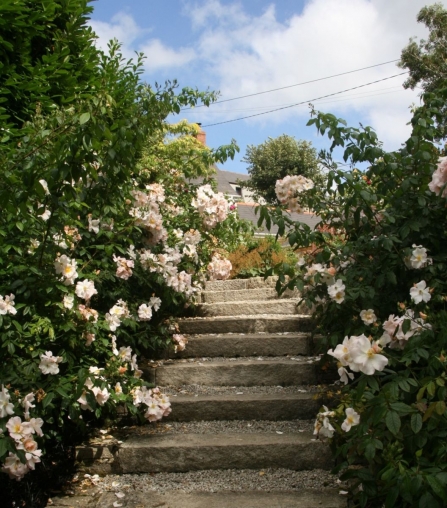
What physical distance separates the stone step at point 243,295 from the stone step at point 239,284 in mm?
313

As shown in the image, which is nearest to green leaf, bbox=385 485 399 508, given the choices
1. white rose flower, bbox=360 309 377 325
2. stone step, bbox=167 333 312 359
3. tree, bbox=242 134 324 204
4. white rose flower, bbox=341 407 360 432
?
white rose flower, bbox=341 407 360 432

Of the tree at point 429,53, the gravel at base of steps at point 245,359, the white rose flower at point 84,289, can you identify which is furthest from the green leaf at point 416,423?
the tree at point 429,53

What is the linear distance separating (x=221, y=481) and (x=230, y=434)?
1.07ft

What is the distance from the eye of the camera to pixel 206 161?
4492 mm

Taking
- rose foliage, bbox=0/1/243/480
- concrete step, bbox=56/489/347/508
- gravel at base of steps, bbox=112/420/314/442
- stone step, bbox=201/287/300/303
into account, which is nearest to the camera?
rose foliage, bbox=0/1/243/480

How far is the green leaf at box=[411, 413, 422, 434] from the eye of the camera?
186cm

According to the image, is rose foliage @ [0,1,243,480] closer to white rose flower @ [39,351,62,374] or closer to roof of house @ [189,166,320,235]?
white rose flower @ [39,351,62,374]

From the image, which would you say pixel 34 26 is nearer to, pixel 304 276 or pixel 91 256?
pixel 91 256

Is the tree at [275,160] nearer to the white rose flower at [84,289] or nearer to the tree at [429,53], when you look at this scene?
the tree at [429,53]

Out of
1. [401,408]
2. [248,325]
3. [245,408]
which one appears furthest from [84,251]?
[401,408]

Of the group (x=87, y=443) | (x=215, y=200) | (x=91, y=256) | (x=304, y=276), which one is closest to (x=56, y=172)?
(x=91, y=256)

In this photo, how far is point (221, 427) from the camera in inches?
130

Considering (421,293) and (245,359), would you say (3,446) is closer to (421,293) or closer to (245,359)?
(421,293)

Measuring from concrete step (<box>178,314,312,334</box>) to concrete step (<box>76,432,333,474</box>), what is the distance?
138cm
